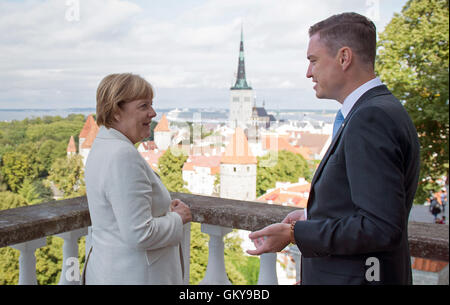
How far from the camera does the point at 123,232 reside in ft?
4.05

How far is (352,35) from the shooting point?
94 cm

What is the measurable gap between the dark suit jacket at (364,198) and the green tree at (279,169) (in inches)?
1382

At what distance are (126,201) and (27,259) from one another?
69 centimetres

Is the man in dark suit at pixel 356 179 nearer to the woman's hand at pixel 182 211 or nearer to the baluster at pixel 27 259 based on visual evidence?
the woman's hand at pixel 182 211

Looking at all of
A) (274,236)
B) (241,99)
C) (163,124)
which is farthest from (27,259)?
(241,99)

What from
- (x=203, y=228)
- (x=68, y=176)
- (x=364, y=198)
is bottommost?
(x=68, y=176)

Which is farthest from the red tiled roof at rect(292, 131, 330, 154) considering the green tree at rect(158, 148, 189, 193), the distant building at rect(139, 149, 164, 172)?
the distant building at rect(139, 149, 164, 172)

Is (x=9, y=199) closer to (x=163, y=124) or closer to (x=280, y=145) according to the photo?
(x=163, y=124)

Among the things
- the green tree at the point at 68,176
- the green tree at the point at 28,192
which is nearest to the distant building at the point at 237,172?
the green tree at the point at 68,176

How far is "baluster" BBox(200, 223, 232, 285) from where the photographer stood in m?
1.86

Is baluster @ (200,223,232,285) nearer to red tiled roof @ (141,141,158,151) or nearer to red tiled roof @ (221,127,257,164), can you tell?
red tiled roof @ (141,141,158,151)

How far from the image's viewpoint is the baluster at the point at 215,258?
1861mm

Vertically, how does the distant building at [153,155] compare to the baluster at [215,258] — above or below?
below

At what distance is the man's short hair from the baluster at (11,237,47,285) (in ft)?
4.06
